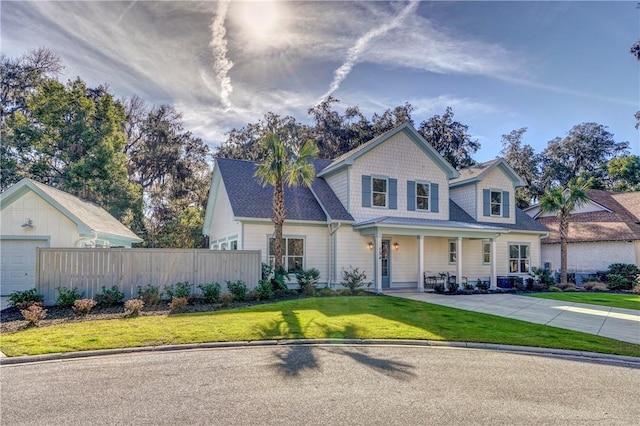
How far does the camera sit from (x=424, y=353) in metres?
7.43

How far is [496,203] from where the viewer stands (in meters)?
23.3

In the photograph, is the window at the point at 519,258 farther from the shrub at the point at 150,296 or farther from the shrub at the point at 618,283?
the shrub at the point at 150,296

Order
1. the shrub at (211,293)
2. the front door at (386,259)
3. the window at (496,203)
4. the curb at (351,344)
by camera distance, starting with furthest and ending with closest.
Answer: the window at (496,203)
the front door at (386,259)
the shrub at (211,293)
the curb at (351,344)

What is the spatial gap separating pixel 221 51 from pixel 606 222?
27.4 m

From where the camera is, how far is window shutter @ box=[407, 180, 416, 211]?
2030 centimetres

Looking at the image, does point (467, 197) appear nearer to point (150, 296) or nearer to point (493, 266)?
point (493, 266)

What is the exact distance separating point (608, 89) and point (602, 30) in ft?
18.9

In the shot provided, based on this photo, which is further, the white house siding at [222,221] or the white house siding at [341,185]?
the white house siding at [341,185]

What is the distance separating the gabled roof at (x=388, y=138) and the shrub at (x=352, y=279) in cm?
516

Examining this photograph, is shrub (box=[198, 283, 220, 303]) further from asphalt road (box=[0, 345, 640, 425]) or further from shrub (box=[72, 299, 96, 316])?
asphalt road (box=[0, 345, 640, 425])

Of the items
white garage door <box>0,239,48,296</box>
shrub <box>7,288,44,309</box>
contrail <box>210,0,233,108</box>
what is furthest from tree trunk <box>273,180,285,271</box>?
A: white garage door <box>0,239,48,296</box>

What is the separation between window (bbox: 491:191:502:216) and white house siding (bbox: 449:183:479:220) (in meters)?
1.28

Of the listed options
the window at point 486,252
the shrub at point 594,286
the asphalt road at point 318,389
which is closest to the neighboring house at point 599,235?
the shrub at point 594,286

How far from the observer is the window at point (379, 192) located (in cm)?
1964
